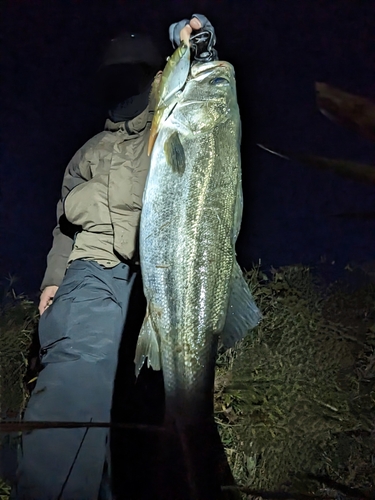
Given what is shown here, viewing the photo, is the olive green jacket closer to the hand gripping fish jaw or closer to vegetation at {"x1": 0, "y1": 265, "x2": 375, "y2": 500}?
the hand gripping fish jaw

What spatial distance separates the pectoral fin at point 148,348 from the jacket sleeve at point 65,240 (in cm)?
115

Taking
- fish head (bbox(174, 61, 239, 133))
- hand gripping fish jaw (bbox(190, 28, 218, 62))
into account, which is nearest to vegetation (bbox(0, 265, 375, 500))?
fish head (bbox(174, 61, 239, 133))

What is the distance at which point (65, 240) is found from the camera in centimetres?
286

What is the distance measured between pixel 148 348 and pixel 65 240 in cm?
135

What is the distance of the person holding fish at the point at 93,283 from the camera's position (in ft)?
6.46

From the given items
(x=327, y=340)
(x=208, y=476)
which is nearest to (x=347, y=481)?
(x=327, y=340)

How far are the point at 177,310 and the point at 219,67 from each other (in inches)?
47.7

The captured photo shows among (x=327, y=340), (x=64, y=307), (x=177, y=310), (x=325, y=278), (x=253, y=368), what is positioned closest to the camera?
(x=177, y=310)

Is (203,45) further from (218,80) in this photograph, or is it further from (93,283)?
(93,283)

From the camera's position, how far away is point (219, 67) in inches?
81.7

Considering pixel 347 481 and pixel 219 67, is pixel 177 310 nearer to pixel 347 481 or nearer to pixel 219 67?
pixel 219 67

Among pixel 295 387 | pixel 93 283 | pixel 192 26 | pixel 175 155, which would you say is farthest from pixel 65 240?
pixel 295 387

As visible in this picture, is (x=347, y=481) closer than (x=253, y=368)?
Yes

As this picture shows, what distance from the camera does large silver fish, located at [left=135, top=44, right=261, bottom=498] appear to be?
1748mm
